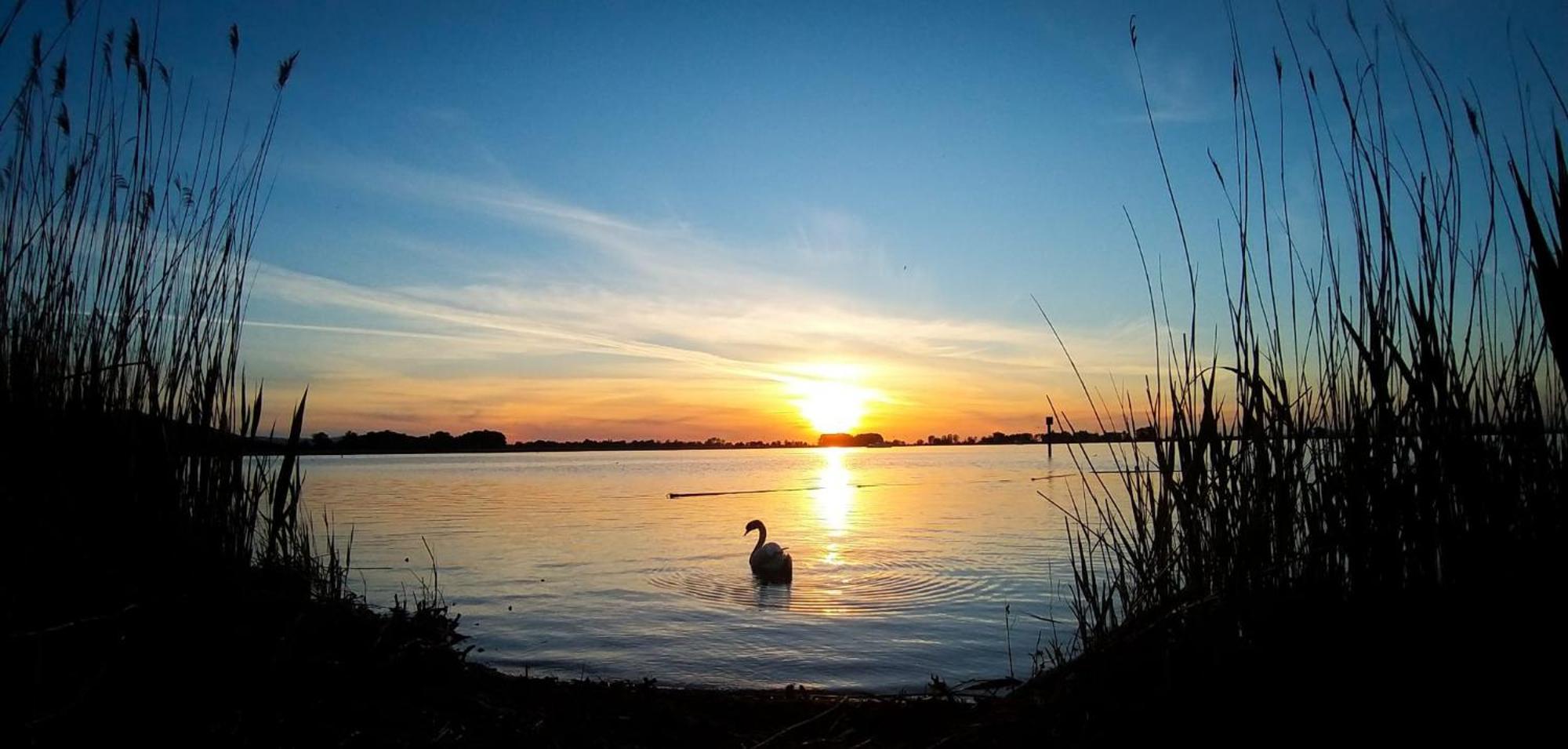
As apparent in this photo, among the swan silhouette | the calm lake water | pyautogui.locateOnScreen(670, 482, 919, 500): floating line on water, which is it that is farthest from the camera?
pyautogui.locateOnScreen(670, 482, 919, 500): floating line on water

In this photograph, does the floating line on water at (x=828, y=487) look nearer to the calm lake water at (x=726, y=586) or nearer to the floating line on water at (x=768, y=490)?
the floating line on water at (x=768, y=490)

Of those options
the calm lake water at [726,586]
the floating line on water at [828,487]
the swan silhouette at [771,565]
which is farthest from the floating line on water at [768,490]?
the swan silhouette at [771,565]

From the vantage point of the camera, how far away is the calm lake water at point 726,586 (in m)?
6.81

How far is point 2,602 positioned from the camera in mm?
2525

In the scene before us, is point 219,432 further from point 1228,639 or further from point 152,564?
point 1228,639

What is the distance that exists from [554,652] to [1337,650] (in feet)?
18.9

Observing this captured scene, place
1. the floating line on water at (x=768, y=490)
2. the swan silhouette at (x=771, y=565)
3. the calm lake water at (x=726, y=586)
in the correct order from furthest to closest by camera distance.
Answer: the floating line on water at (x=768, y=490), the swan silhouette at (x=771, y=565), the calm lake water at (x=726, y=586)

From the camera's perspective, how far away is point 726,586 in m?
10.7

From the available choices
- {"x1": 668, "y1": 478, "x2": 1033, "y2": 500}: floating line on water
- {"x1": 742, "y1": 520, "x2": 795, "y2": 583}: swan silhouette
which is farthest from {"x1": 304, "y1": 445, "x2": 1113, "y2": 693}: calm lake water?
{"x1": 668, "y1": 478, "x2": 1033, "y2": 500}: floating line on water

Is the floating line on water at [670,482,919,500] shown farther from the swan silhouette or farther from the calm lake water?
the swan silhouette

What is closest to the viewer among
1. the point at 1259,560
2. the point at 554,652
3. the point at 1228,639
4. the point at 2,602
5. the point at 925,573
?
the point at 2,602

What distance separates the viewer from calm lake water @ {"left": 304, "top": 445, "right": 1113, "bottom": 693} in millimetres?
6809

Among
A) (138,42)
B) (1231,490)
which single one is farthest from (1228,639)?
(138,42)

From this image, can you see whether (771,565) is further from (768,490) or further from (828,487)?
(828,487)
